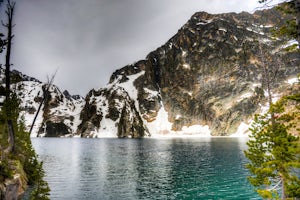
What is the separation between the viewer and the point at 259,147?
20.1 meters

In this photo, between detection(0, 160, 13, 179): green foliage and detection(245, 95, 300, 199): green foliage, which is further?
detection(0, 160, 13, 179): green foliage

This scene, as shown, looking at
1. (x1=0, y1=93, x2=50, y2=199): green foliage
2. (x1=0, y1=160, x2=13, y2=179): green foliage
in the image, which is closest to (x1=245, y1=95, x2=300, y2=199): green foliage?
(x1=0, y1=93, x2=50, y2=199): green foliage

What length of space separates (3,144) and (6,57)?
11.3 meters

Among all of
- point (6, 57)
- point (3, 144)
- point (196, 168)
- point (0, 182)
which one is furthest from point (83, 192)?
point (196, 168)

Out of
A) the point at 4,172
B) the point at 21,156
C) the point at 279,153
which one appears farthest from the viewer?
the point at 21,156

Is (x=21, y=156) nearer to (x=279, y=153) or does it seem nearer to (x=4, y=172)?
(x=4, y=172)

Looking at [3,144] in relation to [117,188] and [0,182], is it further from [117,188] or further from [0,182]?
[117,188]

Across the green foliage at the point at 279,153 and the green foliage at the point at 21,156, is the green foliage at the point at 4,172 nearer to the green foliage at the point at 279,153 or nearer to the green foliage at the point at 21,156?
the green foliage at the point at 21,156

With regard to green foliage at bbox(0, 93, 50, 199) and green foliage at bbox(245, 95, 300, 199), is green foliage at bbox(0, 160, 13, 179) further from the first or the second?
green foliage at bbox(245, 95, 300, 199)

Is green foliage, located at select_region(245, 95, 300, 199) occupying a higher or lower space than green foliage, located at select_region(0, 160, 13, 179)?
higher

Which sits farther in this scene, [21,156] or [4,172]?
[21,156]

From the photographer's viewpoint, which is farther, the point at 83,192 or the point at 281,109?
the point at 83,192

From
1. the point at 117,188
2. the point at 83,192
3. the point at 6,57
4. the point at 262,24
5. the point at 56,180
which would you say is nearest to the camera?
the point at 262,24

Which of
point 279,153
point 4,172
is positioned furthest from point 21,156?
point 279,153
